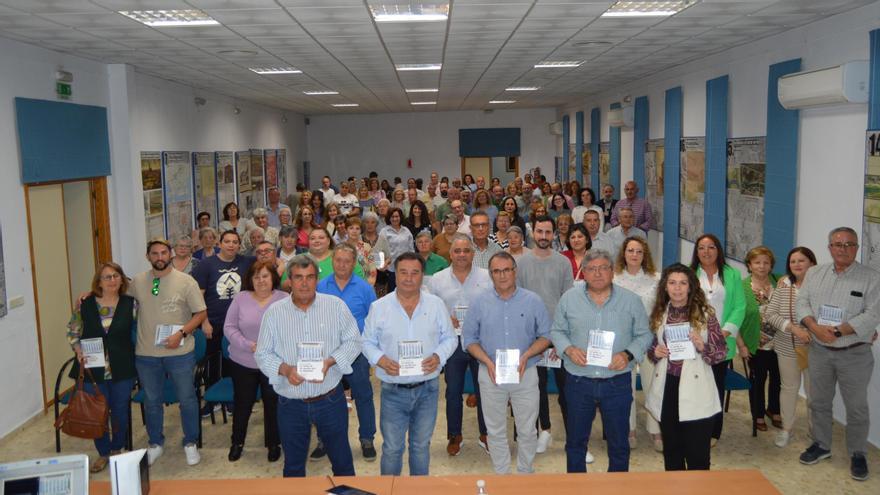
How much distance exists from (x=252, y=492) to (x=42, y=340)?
458cm

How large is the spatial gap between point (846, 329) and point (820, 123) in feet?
7.32

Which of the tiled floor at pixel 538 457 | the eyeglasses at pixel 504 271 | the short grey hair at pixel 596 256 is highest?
the short grey hair at pixel 596 256

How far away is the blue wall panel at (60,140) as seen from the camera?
6.20m

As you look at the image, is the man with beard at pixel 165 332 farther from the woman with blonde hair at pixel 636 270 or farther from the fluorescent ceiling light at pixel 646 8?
the fluorescent ceiling light at pixel 646 8

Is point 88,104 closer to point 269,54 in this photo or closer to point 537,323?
point 269,54

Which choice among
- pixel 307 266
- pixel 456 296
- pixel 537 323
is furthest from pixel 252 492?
pixel 456 296

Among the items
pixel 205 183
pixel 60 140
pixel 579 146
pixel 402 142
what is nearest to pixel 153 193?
pixel 60 140

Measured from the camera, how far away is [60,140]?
6766 mm

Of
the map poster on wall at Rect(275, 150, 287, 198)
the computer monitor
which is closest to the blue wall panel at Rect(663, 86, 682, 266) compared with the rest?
the computer monitor

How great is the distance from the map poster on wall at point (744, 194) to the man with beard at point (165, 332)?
544 centimetres

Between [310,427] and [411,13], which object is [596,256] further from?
[411,13]

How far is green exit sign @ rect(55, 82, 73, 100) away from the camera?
681cm

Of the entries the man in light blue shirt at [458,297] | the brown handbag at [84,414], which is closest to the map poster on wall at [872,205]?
the man in light blue shirt at [458,297]

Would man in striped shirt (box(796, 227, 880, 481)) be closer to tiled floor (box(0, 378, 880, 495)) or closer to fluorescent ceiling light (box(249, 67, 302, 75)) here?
tiled floor (box(0, 378, 880, 495))
